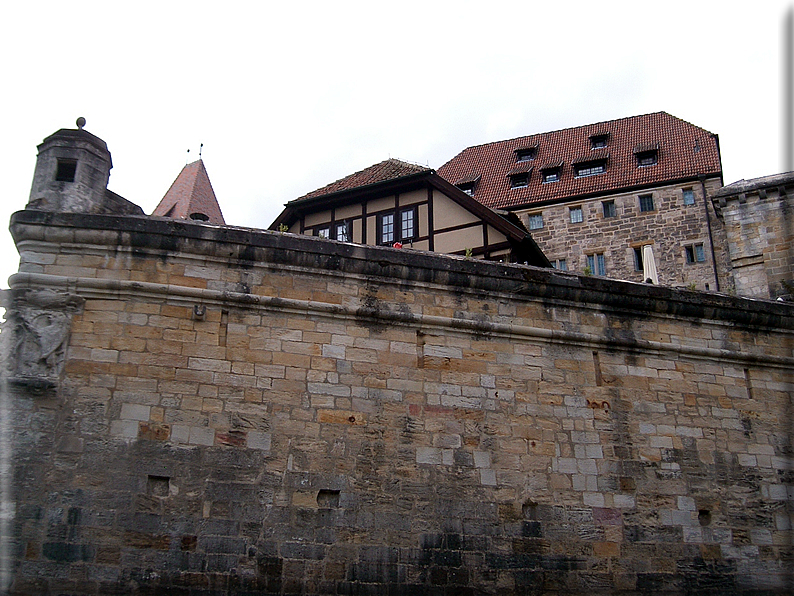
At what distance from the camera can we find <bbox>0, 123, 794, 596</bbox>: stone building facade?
847 cm

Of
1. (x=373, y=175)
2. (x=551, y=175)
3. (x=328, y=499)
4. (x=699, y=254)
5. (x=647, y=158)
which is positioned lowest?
(x=328, y=499)

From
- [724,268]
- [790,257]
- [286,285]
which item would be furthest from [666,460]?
[724,268]

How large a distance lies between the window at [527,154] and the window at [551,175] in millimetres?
1522

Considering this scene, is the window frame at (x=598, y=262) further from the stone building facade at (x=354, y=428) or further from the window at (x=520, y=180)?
the stone building facade at (x=354, y=428)

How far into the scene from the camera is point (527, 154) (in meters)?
36.9

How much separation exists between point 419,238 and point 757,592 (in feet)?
41.3

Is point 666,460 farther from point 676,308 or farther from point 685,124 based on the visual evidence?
point 685,124

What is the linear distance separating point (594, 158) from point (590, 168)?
0.47 m

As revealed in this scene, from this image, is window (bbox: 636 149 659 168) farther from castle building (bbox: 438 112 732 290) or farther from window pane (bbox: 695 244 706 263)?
window pane (bbox: 695 244 706 263)

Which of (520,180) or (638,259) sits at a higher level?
(520,180)

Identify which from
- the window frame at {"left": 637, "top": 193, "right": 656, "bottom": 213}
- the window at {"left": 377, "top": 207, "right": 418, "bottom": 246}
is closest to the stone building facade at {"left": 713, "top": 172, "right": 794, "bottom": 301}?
the window frame at {"left": 637, "top": 193, "right": 656, "bottom": 213}

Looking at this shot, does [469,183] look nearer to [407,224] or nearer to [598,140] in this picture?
[598,140]

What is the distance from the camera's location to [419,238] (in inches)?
825

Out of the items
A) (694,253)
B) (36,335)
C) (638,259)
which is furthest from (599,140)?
(36,335)
